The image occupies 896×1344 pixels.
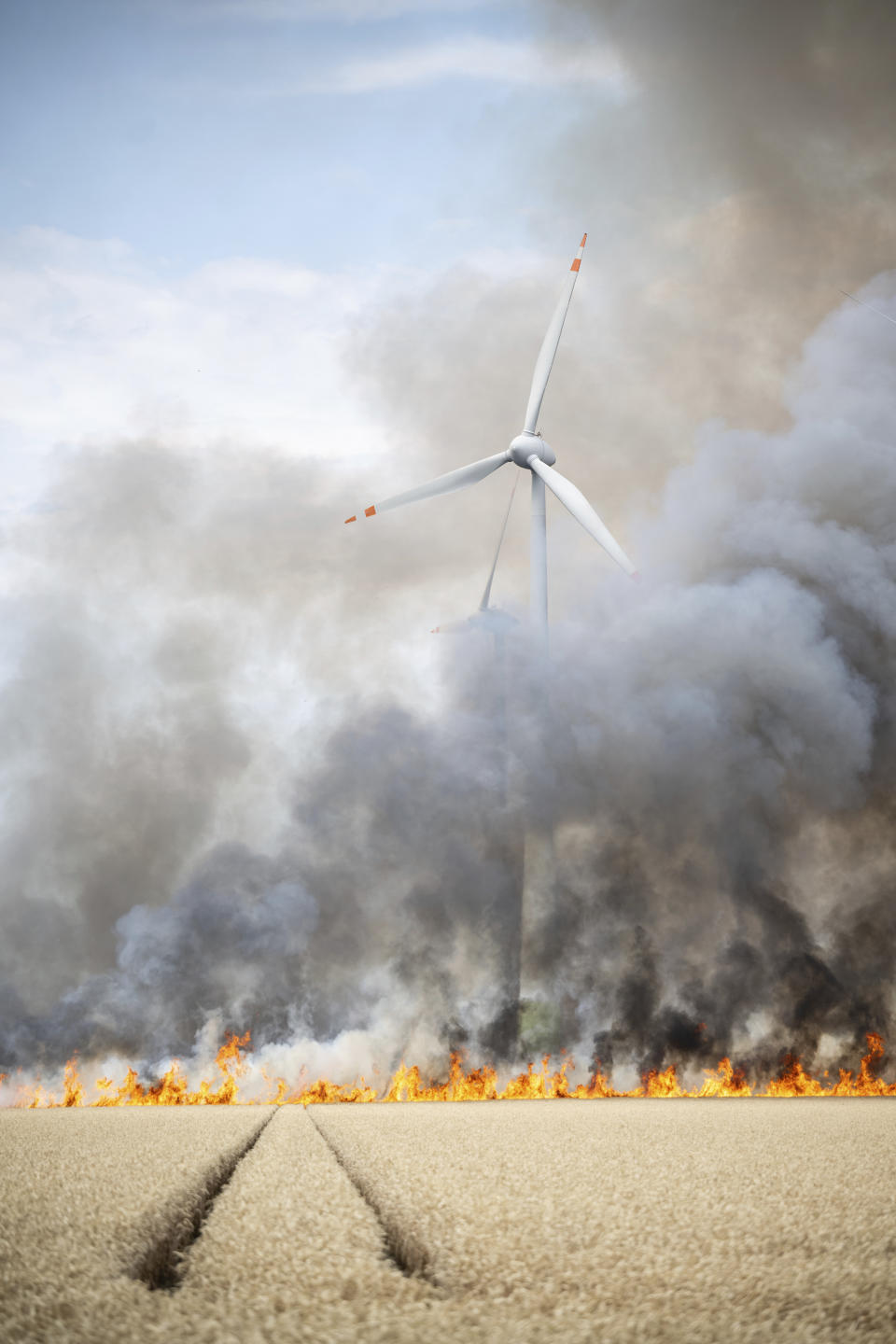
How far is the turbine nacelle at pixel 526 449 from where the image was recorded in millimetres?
57062

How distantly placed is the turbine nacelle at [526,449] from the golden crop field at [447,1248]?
5274 cm

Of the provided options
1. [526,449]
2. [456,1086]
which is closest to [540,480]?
[526,449]

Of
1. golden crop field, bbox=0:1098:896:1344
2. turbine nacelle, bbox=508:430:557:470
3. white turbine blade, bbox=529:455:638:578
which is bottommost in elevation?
golden crop field, bbox=0:1098:896:1344

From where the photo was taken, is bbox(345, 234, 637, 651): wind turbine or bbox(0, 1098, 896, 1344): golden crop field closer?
bbox(0, 1098, 896, 1344): golden crop field

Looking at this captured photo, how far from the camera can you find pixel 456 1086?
59.6m

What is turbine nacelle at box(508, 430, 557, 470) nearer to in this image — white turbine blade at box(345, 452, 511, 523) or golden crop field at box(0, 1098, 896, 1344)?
white turbine blade at box(345, 452, 511, 523)

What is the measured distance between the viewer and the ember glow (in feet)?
Result: 183

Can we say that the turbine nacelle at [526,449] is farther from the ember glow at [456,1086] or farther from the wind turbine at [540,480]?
the ember glow at [456,1086]

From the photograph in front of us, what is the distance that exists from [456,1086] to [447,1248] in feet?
206

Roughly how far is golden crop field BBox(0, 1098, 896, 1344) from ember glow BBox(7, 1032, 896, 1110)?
177ft

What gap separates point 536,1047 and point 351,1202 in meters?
61.4

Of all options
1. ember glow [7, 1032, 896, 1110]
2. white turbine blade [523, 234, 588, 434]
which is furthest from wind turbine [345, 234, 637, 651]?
ember glow [7, 1032, 896, 1110]

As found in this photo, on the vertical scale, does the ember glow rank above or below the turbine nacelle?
below

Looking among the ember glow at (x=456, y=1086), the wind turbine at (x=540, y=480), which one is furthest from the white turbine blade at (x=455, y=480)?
the ember glow at (x=456, y=1086)
